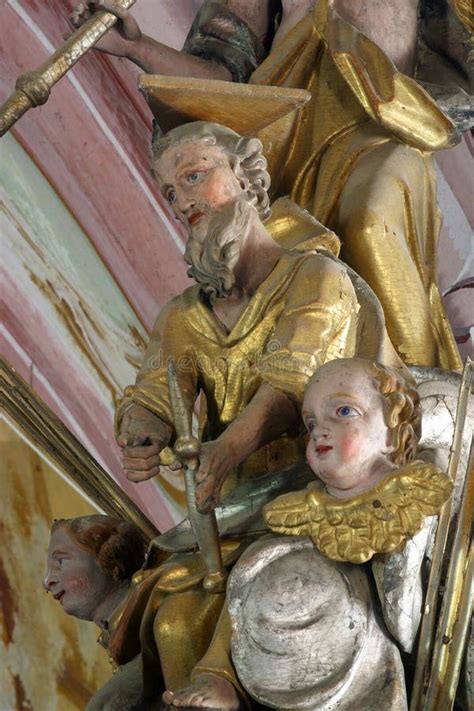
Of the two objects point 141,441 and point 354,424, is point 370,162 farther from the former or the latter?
point 354,424

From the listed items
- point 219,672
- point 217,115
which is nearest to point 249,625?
point 219,672

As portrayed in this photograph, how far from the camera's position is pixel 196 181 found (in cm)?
405

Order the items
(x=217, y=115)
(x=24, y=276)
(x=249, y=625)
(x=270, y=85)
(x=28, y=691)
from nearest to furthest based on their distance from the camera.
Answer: (x=249, y=625)
(x=217, y=115)
(x=270, y=85)
(x=28, y=691)
(x=24, y=276)

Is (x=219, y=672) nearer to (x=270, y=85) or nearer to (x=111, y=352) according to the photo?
(x=270, y=85)

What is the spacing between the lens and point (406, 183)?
447 centimetres

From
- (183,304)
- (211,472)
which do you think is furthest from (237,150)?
(211,472)

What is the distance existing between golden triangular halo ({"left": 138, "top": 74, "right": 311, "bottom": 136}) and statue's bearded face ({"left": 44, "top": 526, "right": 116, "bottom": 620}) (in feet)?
2.48

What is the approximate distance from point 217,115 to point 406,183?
44 cm

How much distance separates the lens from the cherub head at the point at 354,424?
3635 millimetres

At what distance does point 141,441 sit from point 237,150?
54cm

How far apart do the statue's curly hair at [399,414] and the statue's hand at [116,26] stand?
1000 millimetres

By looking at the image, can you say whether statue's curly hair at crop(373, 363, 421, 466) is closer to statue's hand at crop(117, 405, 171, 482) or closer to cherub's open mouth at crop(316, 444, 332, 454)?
cherub's open mouth at crop(316, 444, 332, 454)

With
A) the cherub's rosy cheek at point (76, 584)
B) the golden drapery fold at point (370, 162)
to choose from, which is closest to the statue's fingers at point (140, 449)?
the cherub's rosy cheek at point (76, 584)

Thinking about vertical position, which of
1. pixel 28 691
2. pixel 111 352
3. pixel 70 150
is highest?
pixel 70 150
